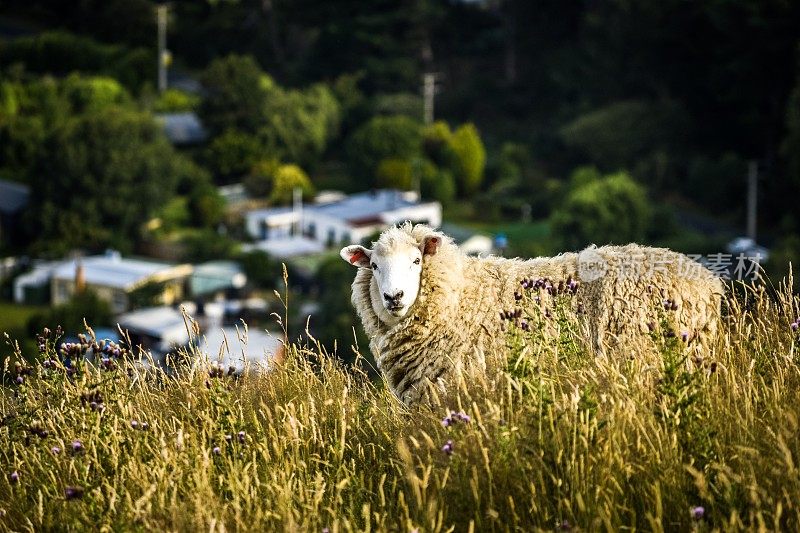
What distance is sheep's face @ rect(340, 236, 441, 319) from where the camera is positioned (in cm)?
751

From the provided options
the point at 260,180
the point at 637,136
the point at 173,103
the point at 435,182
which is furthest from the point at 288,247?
the point at 173,103

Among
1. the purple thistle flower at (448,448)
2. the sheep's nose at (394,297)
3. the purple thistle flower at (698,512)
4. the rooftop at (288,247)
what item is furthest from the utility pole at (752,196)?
the purple thistle flower at (698,512)

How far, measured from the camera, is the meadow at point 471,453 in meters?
4.95

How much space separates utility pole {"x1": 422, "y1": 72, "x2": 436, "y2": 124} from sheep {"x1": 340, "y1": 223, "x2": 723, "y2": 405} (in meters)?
64.9

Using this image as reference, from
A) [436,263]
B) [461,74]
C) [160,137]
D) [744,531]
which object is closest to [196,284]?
[160,137]

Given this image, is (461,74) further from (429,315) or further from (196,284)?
(429,315)

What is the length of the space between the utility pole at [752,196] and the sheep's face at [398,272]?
47.6 metres

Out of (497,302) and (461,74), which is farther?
(461,74)

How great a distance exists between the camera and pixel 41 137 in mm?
62812

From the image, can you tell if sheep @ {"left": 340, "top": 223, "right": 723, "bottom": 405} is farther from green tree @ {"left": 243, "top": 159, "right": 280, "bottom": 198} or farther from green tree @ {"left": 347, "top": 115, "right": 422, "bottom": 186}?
green tree @ {"left": 347, "top": 115, "right": 422, "bottom": 186}

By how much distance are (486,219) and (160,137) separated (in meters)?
14.8

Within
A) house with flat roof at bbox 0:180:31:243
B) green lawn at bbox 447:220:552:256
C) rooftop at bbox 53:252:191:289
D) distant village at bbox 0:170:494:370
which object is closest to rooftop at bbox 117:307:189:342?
distant village at bbox 0:170:494:370

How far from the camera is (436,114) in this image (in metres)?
76.5

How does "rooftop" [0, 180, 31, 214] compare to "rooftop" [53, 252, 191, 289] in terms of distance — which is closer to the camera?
"rooftop" [53, 252, 191, 289]
